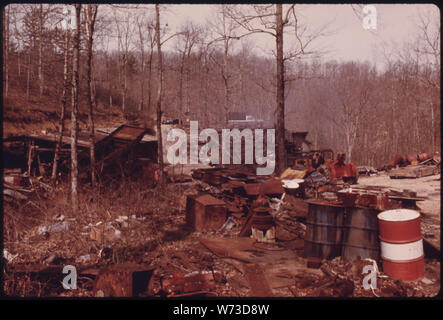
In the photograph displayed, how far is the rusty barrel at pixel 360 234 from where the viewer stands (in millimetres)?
5395

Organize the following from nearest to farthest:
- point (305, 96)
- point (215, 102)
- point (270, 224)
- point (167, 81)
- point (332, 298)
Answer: point (332, 298) → point (270, 224) → point (305, 96) → point (215, 102) → point (167, 81)

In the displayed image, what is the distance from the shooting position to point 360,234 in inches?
216

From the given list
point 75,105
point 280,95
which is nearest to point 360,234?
point 280,95

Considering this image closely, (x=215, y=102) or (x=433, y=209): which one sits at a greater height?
(x=215, y=102)

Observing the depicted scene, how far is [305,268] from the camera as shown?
5605mm

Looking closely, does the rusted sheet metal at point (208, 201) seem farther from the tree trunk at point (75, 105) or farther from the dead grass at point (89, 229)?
the tree trunk at point (75, 105)

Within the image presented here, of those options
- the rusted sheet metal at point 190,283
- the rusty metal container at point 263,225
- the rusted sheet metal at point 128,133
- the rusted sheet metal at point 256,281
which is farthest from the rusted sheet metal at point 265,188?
the rusted sheet metal at point 128,133

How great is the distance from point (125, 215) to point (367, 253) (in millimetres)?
5506

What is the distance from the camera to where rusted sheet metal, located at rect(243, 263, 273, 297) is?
475cm

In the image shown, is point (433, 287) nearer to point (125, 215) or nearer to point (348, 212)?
point (348, 212)

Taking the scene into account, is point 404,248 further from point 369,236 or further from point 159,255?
point 159,255

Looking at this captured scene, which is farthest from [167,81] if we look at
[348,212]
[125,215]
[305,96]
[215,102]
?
[348,212]

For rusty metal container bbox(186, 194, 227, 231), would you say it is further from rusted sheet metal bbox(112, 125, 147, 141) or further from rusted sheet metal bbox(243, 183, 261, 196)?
rusted sheet metal bbox(112, 125, 147, 141)

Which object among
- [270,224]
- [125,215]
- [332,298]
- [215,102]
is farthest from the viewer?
[215,102]
